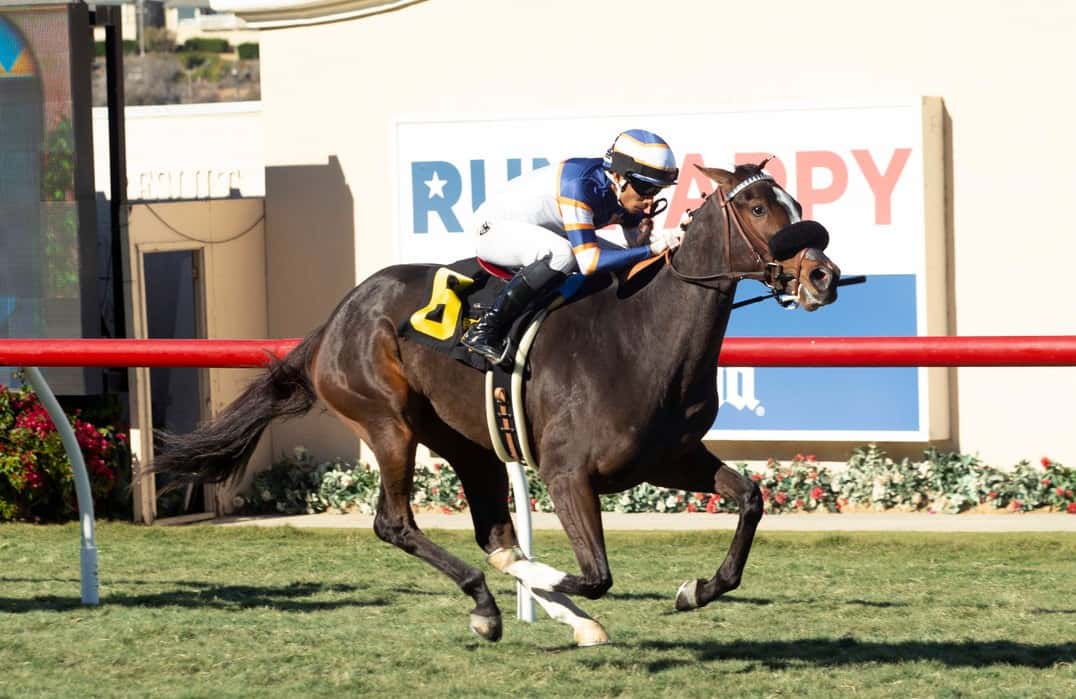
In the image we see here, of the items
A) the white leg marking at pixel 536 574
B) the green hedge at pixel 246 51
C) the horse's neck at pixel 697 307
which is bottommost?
the white leg marking at pixel 536 574

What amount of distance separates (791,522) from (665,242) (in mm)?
5134

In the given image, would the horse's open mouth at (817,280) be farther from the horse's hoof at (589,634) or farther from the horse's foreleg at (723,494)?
the horse's hoof at (589,634)

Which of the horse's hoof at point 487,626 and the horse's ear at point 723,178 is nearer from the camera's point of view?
the horse's ear at point 723,178

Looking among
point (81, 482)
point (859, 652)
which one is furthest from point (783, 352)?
point (81, 482)

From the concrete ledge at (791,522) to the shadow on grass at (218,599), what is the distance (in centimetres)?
252

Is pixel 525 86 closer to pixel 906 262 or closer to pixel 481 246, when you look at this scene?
pixel 906 262

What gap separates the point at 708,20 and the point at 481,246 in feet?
18.7

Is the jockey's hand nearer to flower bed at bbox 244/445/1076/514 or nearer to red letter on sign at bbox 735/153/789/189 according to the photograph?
flower bed at bbox 244/445/1076/514

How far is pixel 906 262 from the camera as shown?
35.1ft

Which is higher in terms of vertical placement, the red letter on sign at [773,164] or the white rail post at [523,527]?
the red letter on sign at [773,164]

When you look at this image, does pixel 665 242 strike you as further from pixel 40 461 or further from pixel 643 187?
pixel 40 461

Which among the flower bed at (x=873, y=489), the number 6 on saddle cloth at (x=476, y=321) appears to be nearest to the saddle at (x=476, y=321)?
the number 6 on saddle cloth at (x=476, y=321)

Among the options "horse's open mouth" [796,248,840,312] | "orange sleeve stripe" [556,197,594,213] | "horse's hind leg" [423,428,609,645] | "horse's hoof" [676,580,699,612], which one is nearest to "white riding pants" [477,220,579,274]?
"orange sleeve stripe" [556,197,594,213]

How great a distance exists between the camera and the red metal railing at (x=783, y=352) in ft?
18.6
